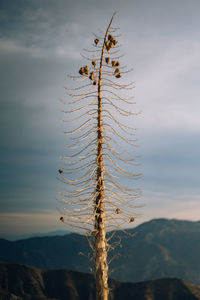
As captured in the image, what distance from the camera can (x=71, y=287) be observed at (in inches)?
3209

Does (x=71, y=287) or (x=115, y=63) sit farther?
(x=71, y=287)

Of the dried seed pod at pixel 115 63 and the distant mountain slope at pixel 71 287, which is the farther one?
Answer: the distant mountain slope at pixel 71 287

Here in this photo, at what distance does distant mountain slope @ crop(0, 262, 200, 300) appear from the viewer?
69.9 metres

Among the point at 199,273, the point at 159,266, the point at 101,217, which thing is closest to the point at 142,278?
the point at 159,266

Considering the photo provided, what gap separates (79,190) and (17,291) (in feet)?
258

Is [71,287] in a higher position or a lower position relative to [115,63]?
lower

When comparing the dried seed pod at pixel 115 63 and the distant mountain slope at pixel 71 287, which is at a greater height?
the dried seed pod at pixel 115 63

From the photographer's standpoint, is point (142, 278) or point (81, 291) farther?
point (142, 278)

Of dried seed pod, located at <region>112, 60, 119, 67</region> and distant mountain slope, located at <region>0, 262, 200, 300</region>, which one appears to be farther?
distant mountain slope, located at <region>0, 262, 200, 300</region>

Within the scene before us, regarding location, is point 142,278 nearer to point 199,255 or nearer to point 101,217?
point 199,255

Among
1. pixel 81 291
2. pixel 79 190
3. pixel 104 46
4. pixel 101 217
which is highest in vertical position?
pixel 104 46

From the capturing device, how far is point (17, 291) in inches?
2968

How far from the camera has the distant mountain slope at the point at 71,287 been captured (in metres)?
69.9

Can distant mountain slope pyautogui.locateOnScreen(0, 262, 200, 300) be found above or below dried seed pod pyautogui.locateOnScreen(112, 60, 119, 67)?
below
